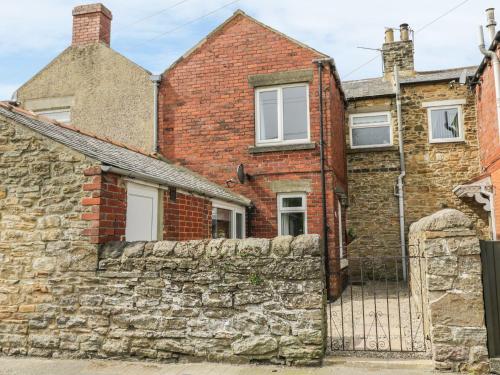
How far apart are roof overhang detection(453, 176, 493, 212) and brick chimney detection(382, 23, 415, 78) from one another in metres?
5.22

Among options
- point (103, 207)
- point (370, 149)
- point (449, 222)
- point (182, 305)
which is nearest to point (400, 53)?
point (370, 149)

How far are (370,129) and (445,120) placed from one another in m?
2.43

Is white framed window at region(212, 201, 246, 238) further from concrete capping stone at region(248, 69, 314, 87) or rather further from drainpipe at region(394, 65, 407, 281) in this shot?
drainpipe at region(394, 65, 407, 281)

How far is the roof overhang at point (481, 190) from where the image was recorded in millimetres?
12376

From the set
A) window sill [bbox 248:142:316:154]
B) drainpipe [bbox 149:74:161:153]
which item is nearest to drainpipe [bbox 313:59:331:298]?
window sill [bbox 248:142:316:154]

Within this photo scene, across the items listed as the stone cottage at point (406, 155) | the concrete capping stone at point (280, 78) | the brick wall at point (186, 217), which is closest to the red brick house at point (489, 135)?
the stone cottage at point (406, 155)

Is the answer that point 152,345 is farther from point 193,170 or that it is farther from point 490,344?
point 193,170

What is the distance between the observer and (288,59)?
38.1 feet

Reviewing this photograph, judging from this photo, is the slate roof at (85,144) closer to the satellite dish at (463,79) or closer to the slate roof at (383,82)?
the slate roof at (383,82)

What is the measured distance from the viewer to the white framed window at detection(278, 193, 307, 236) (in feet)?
37.1

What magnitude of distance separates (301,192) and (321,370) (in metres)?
6.51

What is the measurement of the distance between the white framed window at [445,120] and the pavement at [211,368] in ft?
35.6

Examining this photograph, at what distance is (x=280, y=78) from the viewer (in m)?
11.5

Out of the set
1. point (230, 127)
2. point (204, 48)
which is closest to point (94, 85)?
point (204, 48)
